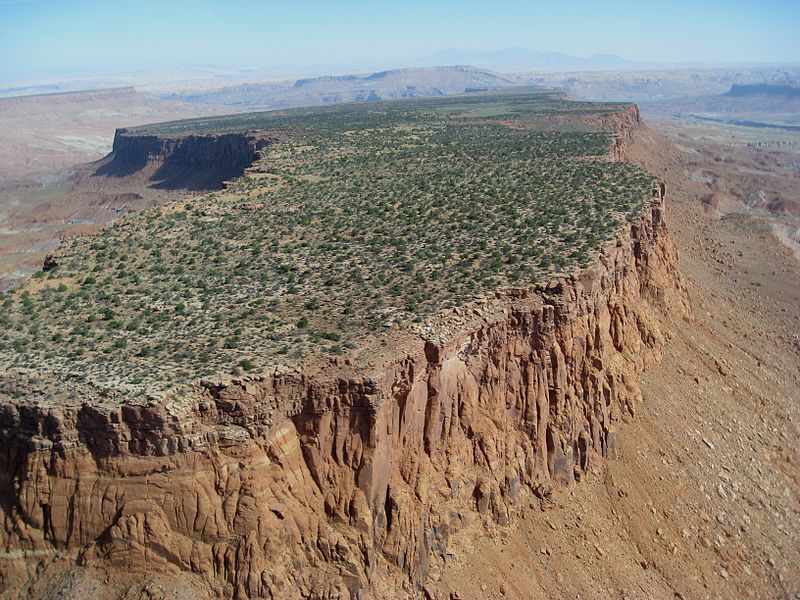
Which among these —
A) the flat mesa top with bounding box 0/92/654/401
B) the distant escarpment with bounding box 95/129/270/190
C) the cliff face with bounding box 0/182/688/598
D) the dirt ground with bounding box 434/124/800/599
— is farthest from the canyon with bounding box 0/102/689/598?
the distant escarpment with bounding box 95/129/270/190

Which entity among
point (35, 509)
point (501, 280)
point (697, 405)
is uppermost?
point (501, 280)

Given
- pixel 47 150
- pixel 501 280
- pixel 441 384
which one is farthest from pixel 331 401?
pixel 47 150

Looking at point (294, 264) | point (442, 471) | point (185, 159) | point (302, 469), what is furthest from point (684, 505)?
point (185, 159)

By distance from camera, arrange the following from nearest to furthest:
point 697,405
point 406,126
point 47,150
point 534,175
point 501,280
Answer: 1. point 501,280
2. point 697,405
3. point 534,175
4. point 406,126
5. point 47,150

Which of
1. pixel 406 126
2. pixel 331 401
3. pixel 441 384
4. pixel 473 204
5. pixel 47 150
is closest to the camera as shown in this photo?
pixel 331 401

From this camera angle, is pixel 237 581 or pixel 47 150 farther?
pixel 47 150

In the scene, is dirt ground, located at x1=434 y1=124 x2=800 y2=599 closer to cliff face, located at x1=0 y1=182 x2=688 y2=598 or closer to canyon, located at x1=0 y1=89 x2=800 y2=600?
canyon, located at x1=0 y1=89 x2=800 y2=600

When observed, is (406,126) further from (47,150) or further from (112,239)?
(47,150)

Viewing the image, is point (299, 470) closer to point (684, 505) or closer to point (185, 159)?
point (684, 505)
